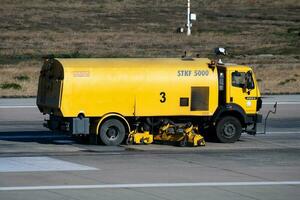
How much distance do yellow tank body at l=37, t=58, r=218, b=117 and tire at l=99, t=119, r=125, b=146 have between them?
0.31 m

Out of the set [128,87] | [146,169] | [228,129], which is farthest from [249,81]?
[146,169]

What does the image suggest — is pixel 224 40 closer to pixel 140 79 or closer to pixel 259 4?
pixel 259 4

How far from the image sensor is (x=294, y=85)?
47.8 metres

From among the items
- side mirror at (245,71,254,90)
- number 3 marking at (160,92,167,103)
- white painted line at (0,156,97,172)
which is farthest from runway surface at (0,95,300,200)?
side mirror at (245,71,254,90)

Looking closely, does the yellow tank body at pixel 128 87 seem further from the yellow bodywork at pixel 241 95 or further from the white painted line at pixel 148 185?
the white painted line at pixel 148 185

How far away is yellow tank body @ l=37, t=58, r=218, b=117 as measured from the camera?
88.7ft

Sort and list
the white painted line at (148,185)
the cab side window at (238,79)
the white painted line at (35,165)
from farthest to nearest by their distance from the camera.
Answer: the cab side window at (238,79) < the white painted line at (35,165) < the white painted line at (148,185)

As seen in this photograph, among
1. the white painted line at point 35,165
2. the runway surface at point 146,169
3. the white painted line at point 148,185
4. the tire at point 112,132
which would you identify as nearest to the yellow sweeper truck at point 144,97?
the tire at point 112,132

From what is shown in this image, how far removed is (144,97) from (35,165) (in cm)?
541

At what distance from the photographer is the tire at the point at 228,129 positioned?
93.9 ft

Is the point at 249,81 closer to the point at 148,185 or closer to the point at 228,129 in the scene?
the point at 228,129

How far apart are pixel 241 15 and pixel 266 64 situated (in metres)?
31.0

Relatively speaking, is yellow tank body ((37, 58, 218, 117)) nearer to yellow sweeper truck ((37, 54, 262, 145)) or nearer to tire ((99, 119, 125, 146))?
yellow sweeper truck ((37, 54, 262, 145))

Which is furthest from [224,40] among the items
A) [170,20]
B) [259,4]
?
[259,4]
